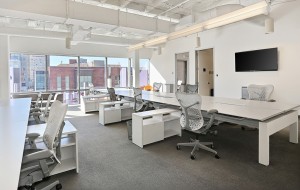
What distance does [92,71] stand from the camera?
9.13 metres

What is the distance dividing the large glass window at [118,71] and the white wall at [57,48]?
376 millimetres

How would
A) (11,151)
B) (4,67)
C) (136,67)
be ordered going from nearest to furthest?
(11,151)
(4,67)
(136,67)

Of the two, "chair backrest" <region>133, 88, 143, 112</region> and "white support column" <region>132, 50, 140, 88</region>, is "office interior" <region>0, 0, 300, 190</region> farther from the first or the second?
"chair backrest" <region>133, 88, 143, 112</region>

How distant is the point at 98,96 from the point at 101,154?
4212 mm

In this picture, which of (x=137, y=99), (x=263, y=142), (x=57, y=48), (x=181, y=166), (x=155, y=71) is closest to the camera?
(x=263, y=142)

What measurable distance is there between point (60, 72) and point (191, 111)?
718cm

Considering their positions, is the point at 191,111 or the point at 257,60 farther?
the point at 257,60

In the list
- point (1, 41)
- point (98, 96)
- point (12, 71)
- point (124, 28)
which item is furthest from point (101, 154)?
point (12, 71)

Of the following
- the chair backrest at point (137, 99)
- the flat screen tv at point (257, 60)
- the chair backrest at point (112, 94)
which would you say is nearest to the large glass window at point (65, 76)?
the chair backrest at point (112, 94)

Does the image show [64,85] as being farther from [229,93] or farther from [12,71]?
[229,93]

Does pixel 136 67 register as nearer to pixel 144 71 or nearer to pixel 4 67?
pixel 144 71

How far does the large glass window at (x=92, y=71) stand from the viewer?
8.85 meters

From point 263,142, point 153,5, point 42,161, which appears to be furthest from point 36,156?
point 153,5

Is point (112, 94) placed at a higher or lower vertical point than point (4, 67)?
lower
